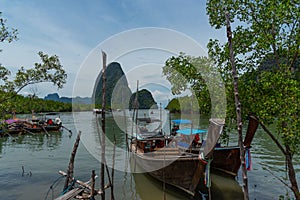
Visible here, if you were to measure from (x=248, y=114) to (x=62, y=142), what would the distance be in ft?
55.4

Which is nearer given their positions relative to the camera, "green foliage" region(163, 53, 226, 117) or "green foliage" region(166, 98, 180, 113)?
"green foliage" region(163, 53, 226, 117)

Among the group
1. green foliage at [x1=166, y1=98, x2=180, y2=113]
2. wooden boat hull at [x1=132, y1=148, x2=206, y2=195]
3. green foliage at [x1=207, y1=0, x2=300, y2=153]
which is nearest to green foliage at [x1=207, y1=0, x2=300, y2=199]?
green foliage at [x1=207, y1=0, x2=300, y2=153]

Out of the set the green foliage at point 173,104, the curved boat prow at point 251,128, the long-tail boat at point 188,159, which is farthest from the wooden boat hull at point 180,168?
the green foliage at point 173,104

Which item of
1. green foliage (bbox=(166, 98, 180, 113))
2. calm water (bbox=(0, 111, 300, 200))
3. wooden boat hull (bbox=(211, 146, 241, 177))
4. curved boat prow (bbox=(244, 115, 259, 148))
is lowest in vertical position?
calm water (bbox=(0, 111, 300, 200))

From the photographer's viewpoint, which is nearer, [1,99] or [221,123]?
[221,123]

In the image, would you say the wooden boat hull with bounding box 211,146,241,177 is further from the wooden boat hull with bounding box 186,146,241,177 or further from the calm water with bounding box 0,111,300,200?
the calm water with bounding box 0,111,300,200

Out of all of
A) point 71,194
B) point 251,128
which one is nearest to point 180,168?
point 251,128

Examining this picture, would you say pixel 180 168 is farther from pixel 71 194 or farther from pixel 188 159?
pixel 71 194

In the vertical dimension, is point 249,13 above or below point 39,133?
above

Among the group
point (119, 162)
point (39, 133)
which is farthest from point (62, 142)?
point (119, 162)

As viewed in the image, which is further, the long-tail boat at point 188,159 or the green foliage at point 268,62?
the long-tail boat at point 188,159

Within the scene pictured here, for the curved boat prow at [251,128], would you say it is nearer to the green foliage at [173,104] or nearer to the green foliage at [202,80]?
the green foliage at [202,80]

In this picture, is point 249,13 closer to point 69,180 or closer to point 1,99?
point 69,180

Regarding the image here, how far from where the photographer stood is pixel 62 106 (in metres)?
58.4
